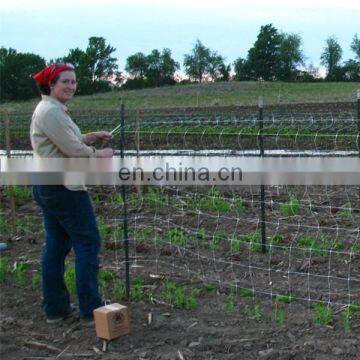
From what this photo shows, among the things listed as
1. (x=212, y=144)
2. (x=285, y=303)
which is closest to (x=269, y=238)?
(x=285, y=303)

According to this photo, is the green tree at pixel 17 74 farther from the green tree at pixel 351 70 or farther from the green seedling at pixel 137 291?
the green seedling at pixel 137 291

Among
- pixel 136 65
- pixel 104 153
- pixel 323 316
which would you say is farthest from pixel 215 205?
pixel 136 65

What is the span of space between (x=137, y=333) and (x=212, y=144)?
493 inches

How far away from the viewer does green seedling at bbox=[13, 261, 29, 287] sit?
5.07 m

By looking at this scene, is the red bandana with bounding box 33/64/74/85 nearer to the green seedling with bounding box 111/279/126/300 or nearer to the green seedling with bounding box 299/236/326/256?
the green seedling with bounding box 111/279/126/300

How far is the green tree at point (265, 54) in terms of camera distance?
7331cm

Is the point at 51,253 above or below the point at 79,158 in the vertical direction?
below

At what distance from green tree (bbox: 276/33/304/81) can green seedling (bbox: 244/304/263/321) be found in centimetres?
6933

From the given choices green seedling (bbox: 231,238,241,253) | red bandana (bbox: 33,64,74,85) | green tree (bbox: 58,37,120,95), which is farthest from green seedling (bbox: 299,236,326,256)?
green tree (bbox: 58,37,120,95)

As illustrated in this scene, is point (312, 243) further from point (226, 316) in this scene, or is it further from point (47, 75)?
point (47, 75)

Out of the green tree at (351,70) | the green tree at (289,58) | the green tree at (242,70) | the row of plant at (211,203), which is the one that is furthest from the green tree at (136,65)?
the row of plant at (211,203)

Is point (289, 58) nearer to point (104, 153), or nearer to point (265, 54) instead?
point (265, 54)

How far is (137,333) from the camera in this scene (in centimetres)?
402

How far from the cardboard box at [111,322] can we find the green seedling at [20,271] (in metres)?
1.35
